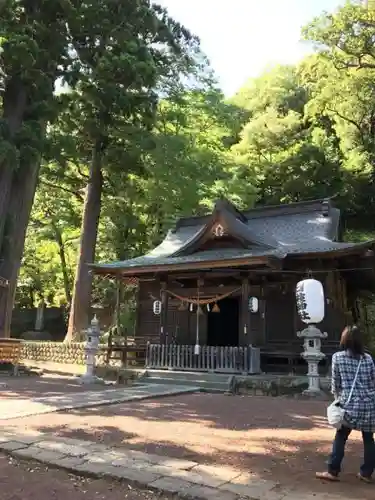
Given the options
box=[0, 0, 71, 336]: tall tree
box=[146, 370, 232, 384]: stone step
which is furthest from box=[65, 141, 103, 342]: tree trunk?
box=[146, 370, 232, 384]: stone step

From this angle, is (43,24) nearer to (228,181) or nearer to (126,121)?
(126,121)

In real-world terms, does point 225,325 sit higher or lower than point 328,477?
higher

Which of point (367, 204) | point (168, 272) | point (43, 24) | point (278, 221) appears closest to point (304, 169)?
point (367, 204)

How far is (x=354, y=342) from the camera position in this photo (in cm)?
437

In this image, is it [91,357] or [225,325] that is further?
[225,325]

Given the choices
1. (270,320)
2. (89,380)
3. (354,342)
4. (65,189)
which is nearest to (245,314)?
(270,320)

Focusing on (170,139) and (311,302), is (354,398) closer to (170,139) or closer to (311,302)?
(311,302)

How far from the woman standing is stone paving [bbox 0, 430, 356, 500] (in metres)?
0.55

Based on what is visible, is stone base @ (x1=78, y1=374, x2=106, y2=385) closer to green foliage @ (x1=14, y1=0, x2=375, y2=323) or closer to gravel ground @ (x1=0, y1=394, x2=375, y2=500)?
gravel ground @ (x1=0, y1=394, x2=375, y2=500)

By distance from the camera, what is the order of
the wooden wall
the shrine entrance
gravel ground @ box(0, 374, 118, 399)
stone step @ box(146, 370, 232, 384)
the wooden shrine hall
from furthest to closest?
the shrine entrance → the wooden wall → the wooden shrine hall → stone step @ box(146, 370, 232, 384) → gravel ground @ box(0, 374, 118, 399)

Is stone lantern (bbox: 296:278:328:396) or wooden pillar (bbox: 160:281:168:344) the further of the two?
wooden pillar (bbox: 160:281:168:344)

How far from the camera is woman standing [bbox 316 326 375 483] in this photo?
4152 mm

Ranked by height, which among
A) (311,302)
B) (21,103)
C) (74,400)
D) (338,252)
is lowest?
(74,400)

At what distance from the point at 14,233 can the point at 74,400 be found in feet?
25.6
